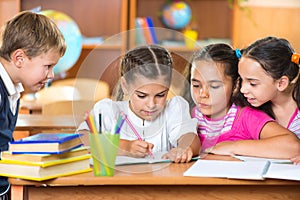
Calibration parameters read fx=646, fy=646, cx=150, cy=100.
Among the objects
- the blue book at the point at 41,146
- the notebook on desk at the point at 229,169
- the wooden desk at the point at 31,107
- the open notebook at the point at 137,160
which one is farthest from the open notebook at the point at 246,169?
the wooden desk at the point at 31,107

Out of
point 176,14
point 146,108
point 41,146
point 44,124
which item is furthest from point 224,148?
point 176,14

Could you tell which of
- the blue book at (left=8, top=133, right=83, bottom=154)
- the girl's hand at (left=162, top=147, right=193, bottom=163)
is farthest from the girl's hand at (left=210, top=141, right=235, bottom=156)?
the blue book at (left=8, top=133, right=83, bottom=154)

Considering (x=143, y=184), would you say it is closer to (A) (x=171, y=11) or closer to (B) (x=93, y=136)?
(B) (x=93, y=136)

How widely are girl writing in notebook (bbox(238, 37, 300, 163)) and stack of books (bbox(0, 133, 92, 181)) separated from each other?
0.63m

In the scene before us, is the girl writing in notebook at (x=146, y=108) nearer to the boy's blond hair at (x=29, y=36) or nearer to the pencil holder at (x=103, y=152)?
the pencil holder at (x=103, y=152)

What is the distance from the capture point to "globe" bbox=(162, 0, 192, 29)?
5258mm

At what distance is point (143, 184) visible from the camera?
1.63 meters

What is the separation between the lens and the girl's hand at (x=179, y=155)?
1812 mm

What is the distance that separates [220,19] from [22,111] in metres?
2.24

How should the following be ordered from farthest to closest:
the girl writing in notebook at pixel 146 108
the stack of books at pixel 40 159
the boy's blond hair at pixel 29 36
→ the boy's blond hair at pixel 29 36 → the girl writing in notebook at pixel 146 108 → the stack of books at pixel 40 159

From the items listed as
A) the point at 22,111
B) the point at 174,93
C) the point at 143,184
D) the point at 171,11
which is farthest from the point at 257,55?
the point at 171,11

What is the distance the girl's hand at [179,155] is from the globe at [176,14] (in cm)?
350

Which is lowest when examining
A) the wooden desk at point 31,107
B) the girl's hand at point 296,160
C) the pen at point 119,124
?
the wooden desk at point 31,107

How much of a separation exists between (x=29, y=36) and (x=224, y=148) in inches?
28.6
